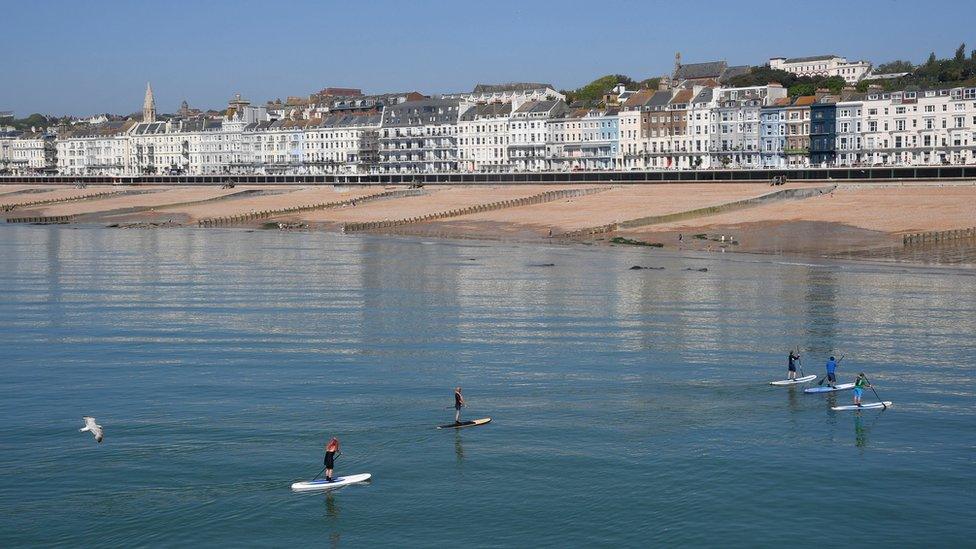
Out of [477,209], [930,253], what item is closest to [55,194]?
[477,209]

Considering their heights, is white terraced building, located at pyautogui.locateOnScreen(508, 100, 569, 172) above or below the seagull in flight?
above

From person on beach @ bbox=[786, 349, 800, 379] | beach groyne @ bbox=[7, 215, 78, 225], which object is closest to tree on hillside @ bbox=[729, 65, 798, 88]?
beach groyne @ bbox=[7, 215, 78, 225]

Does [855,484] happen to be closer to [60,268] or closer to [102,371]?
[102,371]

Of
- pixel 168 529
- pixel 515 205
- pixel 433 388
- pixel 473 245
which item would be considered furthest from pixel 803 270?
pixel 515 205

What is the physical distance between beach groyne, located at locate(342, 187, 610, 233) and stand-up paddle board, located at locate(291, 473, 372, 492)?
82529mm

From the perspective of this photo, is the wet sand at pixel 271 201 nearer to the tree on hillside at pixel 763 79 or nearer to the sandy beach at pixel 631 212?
the sandy beach at pixel 631 212

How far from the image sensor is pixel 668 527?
74.2 ft

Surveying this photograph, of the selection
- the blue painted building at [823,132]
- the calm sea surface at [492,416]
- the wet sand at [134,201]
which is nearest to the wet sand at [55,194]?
the wet sand at [134,201]

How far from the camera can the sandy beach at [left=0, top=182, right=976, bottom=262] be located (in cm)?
8400

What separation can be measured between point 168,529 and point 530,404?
11.6m

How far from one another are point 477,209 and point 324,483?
311 feet

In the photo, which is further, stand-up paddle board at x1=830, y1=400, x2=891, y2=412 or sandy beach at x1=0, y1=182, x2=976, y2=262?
sandy beach at x1=0, y1=182, x2=976, y2=262

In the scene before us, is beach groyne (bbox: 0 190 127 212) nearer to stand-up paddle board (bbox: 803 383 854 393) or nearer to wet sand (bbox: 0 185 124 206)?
wet sand (bbox: 0 185 124 206)

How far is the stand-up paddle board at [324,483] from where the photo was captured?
24594 mm
